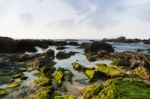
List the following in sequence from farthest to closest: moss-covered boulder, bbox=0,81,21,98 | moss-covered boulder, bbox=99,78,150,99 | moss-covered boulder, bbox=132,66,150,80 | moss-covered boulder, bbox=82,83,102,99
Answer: moss-covered boulder, bbox=132,66,150,80, moss-covered boulder, bbox=0,81,21,98, moss-covered boulder, bbox=82,83,102,99, moss-covered boulder, bbox=99,78,150,99

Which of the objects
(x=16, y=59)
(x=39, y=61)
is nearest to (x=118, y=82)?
(x=39, y=61)

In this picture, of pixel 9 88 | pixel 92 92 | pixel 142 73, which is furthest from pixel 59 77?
pixel 142 73

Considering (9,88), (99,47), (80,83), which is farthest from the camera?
(99,47)

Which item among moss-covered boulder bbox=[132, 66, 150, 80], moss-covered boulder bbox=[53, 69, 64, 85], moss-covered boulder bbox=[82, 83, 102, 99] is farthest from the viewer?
moss-covered boulder bbox=[132, 66, 150, 80]

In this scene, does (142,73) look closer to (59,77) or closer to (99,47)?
(59,77)

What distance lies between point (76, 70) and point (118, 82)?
41.1 ft

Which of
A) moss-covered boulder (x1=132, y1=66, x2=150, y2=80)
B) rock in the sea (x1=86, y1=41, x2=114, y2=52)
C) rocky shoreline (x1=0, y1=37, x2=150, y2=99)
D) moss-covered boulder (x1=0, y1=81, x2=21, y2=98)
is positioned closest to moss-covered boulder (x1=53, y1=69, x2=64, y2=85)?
rocky shoreline (x1=0, y1=37, x2=150, y2=99)

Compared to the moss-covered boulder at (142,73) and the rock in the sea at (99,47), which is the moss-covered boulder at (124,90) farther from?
the rock in the sea at (99,47)

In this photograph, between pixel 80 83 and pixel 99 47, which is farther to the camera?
pixel 99 47

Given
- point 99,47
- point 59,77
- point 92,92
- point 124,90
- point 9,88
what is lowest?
point 99,47

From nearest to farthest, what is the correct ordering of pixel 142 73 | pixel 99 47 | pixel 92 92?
pixel 92 92
pixel 142 73
pixel 99 47

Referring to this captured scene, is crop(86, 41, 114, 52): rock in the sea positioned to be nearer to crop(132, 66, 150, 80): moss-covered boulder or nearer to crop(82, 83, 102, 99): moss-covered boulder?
crop(132, 66, 150, 80): moss-covered boulder

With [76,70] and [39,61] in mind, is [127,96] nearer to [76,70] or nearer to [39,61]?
[76,70]

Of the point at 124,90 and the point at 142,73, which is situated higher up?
the point at 124,90
